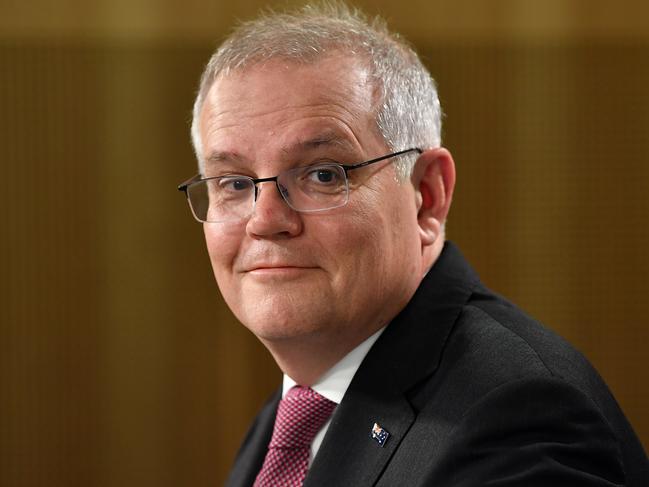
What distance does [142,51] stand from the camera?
4430 mm

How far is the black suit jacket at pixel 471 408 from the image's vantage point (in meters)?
1.26

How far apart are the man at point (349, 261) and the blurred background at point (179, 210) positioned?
8.57 ft

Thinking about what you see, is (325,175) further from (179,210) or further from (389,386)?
(179,210)

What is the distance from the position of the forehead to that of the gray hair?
2cm

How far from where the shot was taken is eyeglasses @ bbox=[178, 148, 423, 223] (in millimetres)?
1628

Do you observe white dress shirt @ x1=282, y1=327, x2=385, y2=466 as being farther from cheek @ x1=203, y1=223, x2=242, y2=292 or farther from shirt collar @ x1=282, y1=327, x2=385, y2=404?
cheek @ x1=203, y1=223, x2=242, y2=292

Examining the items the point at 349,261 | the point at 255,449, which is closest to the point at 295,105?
the point at 349,261

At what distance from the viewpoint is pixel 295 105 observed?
1.64m

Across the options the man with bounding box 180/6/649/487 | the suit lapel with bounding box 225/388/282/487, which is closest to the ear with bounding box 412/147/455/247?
the man with bounding box 180/6/649/487

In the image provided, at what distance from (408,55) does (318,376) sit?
2.47 feet

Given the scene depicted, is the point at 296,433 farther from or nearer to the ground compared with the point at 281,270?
nearer to the ground

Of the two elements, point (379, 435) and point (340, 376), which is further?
point (340, 376)

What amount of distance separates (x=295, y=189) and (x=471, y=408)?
0.56 metres

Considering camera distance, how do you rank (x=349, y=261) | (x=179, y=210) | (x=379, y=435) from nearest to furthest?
(x=379, y=435) → (x=349, y=261) → (x=179, y=210)
